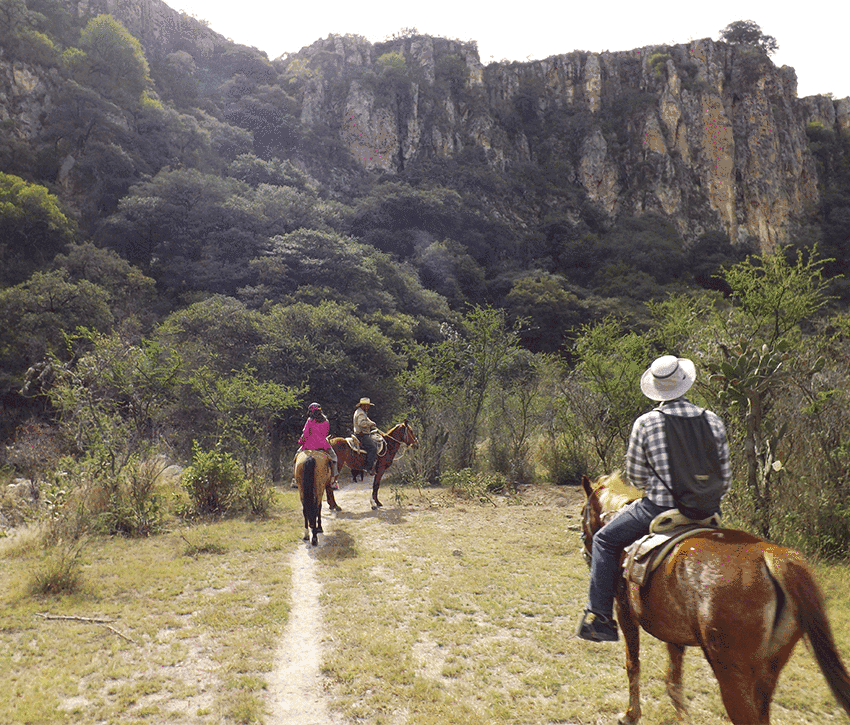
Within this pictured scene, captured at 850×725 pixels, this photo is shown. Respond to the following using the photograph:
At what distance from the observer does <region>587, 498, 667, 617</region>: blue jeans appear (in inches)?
112

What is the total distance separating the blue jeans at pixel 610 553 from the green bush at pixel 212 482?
6909 millimetres

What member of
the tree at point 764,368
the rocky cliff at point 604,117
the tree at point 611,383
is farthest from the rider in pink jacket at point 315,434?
the rocky cliff at point 604,117

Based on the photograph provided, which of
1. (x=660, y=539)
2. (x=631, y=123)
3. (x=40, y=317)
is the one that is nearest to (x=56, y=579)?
(x=660, y=539)

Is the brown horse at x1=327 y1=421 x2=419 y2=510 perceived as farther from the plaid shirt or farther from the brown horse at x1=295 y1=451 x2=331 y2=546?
the plaid shirt

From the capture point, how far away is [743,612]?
7.34ft

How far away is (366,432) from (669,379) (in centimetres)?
854

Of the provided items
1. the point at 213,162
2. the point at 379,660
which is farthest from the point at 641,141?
the point at 379,660

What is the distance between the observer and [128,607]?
465 cm

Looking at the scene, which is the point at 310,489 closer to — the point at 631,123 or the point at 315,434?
the point at 315,434

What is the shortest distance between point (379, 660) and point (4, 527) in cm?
603

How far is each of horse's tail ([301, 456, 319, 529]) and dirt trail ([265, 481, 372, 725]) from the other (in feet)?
3.39

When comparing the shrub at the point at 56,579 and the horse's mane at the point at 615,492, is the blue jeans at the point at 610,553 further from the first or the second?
the shrub at the point at 56,579

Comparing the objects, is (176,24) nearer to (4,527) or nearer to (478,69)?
(478,69)

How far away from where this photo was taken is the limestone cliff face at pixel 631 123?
40.3 metres
